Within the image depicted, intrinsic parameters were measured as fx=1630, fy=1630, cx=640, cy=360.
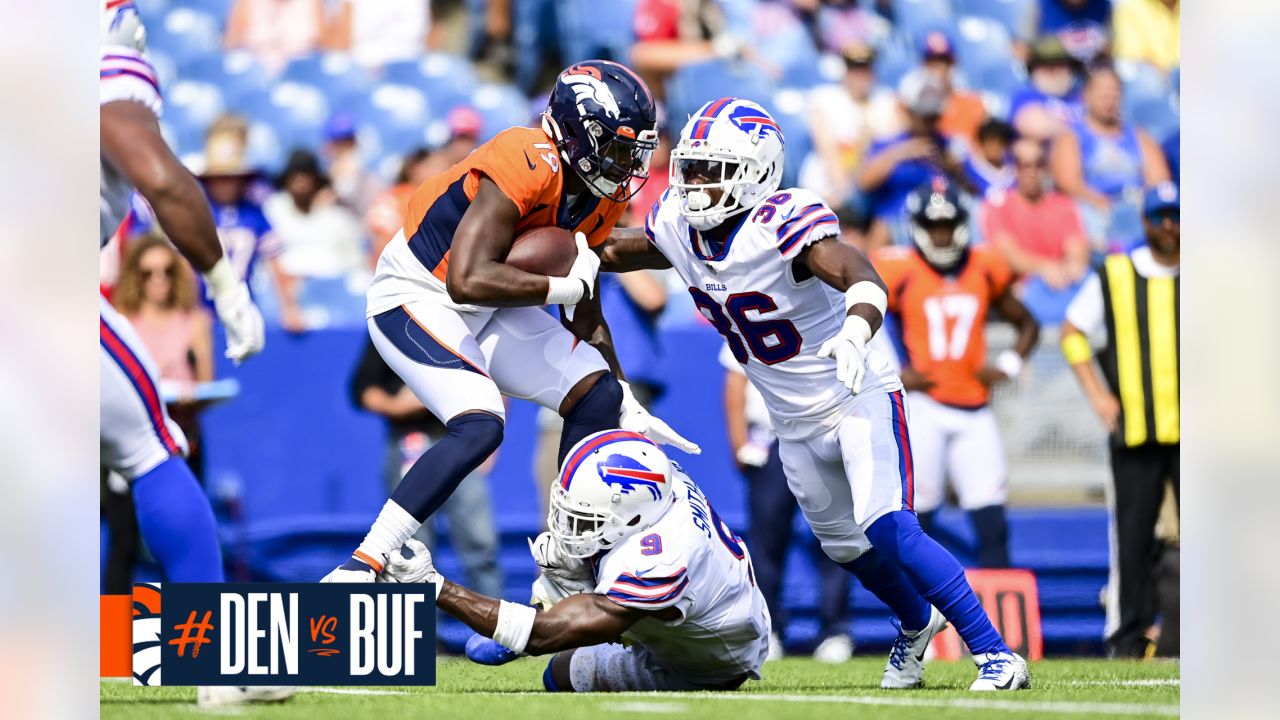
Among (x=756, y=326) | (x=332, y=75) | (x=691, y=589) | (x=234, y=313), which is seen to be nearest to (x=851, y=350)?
(x=756, y=326)

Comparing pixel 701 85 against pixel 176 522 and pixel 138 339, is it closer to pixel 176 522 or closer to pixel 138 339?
pixel 138 339

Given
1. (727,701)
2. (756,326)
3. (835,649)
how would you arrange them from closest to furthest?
(727,701) < (756,326) < (835,649)

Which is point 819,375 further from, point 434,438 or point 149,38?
point 149,38

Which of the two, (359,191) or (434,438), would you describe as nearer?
(434,438)

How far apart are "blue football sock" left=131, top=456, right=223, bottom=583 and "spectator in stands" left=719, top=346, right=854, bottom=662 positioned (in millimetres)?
2248

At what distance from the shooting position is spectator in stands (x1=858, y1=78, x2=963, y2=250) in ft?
21.4

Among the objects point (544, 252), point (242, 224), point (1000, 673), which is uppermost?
point (242, 224)

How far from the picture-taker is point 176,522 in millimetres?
4328

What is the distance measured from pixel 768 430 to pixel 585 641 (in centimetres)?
228

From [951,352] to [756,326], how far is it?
175 cm

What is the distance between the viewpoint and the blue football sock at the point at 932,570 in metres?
4.46

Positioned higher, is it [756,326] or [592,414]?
[756,326]
